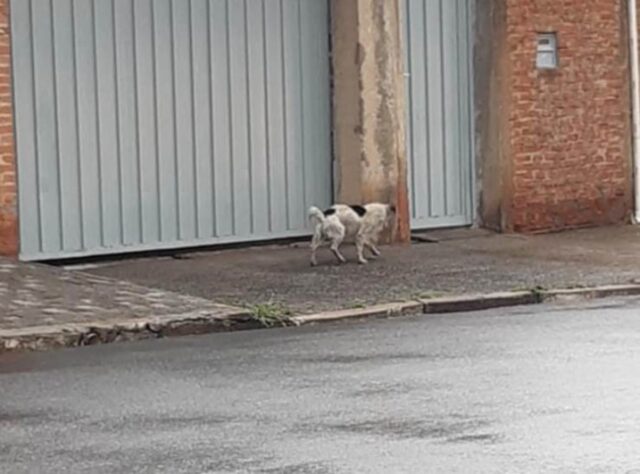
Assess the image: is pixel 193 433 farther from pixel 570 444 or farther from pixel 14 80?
pixel 14 80

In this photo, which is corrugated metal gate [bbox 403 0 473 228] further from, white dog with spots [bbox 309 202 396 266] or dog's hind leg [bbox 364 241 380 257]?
white dog with spots [bbox 309 202 396 266]

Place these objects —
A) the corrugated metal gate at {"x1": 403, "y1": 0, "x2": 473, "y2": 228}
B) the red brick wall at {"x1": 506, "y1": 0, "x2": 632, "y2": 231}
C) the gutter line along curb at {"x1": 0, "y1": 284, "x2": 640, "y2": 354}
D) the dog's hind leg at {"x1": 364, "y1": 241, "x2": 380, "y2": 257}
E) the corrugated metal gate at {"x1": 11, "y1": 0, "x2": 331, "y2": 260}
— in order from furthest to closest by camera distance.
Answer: the red brick wall at {"x1": 506, "y1": 0, "x2": 632, "y2": 231}, the corrugated metal gate at {"x1": 403, "y1": 0, "x2": 473, "y2": 228}, the dog's hind leg at {"x1": 364, "y1": 241, "x2": 380, "y2": 257}, the corrugated metal gate at {"x1": 11, "y1": 0, "x2": 331, "y2": 260}, the gutter line along curb at {"x1": 0, "y1": 284, "x2": 640, "y2": 354}

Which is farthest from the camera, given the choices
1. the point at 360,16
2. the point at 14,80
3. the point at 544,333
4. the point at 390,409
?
the point at 360,16

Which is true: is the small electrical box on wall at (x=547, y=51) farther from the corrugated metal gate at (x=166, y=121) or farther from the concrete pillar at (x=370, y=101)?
the corrugated metal gate at (x=166, y=121)

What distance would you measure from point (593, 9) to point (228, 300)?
7.88 metres

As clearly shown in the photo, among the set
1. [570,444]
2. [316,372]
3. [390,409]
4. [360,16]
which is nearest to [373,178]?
[360,16]

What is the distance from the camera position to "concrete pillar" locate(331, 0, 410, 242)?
679 inches

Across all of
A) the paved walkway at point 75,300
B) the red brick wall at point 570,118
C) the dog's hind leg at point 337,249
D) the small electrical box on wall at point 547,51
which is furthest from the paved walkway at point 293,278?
the small electrical box on wall at point 547,51

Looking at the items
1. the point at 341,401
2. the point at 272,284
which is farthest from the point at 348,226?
the point at 341,401

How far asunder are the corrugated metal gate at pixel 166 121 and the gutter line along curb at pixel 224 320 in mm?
3739

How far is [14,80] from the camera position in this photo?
15.5 metres

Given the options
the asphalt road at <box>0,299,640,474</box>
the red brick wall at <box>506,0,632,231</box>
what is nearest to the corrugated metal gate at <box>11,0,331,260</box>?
the red brick wall at <box>506,0,632,231</box>

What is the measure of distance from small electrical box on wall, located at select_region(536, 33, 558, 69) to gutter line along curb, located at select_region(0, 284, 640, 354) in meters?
5.17

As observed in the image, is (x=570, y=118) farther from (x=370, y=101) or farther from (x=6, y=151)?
(x=6, y=151)
